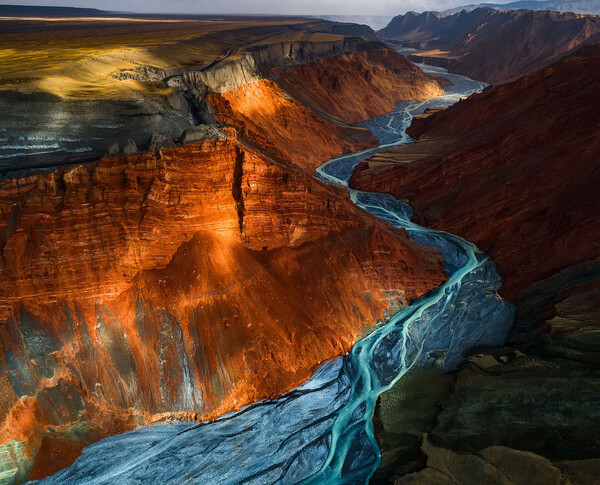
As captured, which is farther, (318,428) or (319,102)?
(319,102)

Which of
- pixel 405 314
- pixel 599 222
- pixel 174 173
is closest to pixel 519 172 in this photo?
pixel 599 222

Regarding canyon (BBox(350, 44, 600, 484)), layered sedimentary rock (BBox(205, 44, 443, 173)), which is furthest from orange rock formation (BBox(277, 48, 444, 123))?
canyon (BBox(350, 44, 600, 484))

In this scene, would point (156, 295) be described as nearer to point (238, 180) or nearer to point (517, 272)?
point (238, 180)

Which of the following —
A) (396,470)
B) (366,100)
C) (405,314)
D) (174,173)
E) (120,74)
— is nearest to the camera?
(396,470)

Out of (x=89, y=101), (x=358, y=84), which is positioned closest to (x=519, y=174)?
(x=89, y=101)

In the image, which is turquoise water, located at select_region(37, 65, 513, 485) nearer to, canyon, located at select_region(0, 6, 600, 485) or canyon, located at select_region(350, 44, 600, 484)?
canyon, located at select_region(0, 6, 600, 485)

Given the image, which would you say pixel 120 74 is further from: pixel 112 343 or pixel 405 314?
pixel 405 314
